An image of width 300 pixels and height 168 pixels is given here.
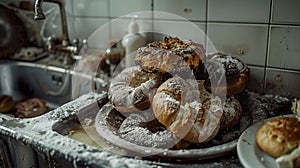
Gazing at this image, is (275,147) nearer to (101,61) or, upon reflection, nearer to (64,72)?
(101,61)

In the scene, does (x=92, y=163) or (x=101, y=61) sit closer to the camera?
(x=92, y=163)

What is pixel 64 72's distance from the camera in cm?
113

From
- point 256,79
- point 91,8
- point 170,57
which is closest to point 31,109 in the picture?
point 91,8

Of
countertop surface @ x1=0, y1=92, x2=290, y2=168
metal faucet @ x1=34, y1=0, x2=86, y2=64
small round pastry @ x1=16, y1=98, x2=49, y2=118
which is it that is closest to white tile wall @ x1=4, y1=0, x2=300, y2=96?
countertop surface @ x1=0, y1=92, x2=290, y2=168

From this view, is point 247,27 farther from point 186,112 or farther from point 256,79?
point 186,112

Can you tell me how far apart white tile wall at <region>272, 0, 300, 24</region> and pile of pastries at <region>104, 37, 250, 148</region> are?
0.56 feet

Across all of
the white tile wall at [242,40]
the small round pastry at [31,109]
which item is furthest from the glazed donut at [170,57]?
the small round pastry at [31,109]

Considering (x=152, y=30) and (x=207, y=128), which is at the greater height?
(x=152, y=30)

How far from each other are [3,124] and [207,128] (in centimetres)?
45

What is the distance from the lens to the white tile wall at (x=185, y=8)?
2.90ft

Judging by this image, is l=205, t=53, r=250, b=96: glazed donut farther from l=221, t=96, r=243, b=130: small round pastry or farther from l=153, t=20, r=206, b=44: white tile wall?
l=153, t=20, r=206, b=44: white tile wall

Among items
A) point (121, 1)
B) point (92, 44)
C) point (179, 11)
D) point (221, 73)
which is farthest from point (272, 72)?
point (92, 44)

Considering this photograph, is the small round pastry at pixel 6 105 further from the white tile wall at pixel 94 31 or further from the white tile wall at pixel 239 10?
the white tile wall at pixel 239 10

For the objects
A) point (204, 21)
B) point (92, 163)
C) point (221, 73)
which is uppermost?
point (204, 21)
